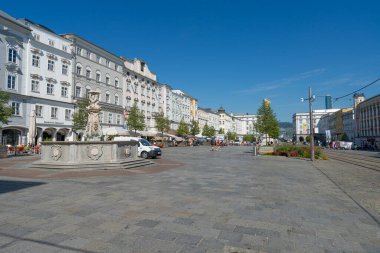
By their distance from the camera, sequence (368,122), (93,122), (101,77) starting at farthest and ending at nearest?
→ (368,122), (101,77), (93,122)

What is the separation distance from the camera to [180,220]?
5.75 meters

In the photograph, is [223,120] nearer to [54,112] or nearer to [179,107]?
[179,107]

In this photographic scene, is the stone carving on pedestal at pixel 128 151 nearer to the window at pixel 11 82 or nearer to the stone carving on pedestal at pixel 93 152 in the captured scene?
the stone carving on pedestal at pixel 93 152

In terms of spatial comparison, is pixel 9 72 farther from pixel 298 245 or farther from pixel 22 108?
pixel 298 245

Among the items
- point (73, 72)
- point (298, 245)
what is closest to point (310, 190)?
point (298, 245)

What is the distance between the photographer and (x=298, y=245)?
453 centimetres

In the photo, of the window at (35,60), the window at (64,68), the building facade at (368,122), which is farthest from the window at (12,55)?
the building facade at (368,122)

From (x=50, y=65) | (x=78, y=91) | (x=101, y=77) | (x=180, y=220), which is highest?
(x=101, y=77)

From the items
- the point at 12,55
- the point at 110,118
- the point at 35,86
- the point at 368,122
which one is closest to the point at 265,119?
the point at 110,118

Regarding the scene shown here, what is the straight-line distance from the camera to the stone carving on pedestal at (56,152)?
599 inches

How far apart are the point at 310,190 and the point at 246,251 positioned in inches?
254

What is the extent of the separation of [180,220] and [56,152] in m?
12.0

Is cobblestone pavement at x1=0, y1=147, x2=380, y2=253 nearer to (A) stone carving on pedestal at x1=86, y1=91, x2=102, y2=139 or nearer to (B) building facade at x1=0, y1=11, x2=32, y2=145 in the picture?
(A) stone carving on pedestal at x1=86, y1=91, x2=102, y2=139

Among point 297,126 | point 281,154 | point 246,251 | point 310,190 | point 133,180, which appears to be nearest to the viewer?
point 246,251
